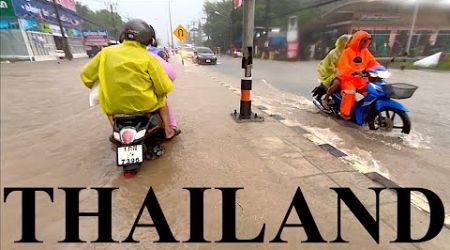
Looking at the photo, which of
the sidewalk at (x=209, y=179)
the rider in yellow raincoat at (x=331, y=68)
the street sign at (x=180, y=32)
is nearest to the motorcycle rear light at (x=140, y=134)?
the sidewalk at (x=209, y=179)

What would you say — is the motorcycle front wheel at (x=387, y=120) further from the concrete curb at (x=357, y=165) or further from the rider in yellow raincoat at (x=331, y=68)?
the concrete curb at (x=357, y=165)

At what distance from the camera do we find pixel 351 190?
275cm

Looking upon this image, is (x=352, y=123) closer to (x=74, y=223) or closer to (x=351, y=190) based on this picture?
(x=351, y=190)

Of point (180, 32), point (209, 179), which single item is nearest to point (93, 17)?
point (209, 179)

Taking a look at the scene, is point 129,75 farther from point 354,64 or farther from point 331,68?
point 331,68

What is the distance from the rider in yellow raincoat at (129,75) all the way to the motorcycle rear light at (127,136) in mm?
234

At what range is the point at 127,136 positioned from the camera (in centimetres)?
288

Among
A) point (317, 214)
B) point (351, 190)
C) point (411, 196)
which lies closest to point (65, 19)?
point (317, 214)

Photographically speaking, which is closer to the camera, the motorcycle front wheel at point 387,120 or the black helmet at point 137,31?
the black helmet at point 137,31

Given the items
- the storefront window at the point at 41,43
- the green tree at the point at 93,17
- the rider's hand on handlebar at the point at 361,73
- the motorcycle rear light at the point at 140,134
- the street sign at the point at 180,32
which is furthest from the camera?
the street sign at the point at 180,32

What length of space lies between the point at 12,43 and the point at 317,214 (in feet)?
7.73

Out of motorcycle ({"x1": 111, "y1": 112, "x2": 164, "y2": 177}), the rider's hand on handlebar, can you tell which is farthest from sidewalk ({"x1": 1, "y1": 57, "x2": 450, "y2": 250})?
the rider's hand on handlebar

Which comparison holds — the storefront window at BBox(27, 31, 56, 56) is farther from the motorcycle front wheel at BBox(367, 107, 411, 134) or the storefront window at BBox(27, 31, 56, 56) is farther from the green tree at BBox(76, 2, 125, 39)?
the motorcycle front wheel at BBox(367, 107, 411, 134)

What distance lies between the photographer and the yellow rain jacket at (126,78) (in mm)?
2824
